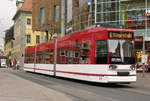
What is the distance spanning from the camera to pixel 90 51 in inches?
608

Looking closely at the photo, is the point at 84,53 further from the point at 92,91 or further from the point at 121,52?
the point at 92,91

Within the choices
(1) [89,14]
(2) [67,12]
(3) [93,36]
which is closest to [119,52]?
(3) [93,36]

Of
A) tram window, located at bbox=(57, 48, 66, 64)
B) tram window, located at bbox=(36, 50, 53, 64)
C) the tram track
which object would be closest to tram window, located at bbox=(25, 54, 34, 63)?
tram window, located at bbox=(36, 50, 53, 64)

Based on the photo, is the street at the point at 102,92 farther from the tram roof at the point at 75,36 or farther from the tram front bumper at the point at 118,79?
the tram roof at the point at 75,36

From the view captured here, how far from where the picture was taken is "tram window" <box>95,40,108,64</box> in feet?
47.9

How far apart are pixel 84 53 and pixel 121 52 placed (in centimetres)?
246

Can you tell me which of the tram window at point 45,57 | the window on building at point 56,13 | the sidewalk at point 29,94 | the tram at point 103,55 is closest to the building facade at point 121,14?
the window on building at point 56,13

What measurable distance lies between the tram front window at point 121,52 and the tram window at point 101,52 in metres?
0.27

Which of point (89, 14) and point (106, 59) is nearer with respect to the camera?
point (106, 59)

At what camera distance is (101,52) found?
14781 mm

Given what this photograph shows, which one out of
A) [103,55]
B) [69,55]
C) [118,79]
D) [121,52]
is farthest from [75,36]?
[118,79]

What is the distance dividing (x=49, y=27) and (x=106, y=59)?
35.6 meters

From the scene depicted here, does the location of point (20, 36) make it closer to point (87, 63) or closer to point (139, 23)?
point (139, 23)

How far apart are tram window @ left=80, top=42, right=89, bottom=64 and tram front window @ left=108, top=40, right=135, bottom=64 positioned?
1.75 metres
